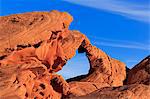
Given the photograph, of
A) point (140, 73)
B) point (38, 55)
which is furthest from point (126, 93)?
point (140, 73)

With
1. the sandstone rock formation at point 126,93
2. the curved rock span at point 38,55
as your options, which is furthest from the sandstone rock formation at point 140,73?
the sandstone rock formation at point 126,93

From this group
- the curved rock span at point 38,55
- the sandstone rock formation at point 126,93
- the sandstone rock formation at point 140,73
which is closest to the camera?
the sandstone rock formation at point 126,93

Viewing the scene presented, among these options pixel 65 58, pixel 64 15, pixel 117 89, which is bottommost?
pixel 117 89

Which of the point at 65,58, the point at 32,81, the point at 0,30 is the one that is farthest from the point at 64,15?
the point at 32,81

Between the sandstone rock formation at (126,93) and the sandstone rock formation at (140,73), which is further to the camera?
the sandstone rock formation at (140,73)

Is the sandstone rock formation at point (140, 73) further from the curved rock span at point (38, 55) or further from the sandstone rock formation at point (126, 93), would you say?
the sandstone rock formation at point (126, 93)

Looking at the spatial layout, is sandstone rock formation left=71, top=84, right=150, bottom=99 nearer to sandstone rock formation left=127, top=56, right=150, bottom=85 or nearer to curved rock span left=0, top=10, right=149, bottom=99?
curved rock span left=0, top=10, right=149, bottom=99

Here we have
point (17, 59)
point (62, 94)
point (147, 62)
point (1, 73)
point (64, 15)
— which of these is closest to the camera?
point (1, 73)

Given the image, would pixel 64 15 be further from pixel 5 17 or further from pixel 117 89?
pixel 117 89

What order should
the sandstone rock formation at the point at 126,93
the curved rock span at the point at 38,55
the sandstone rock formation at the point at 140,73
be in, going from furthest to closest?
1. the sandstone rock formation at the point at 140,73
2. the curved rock span at the point at 38,55
3. the sandstone rock formation at the point at 126,93
